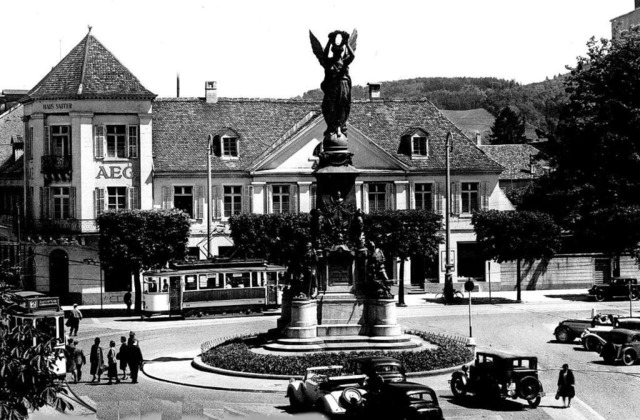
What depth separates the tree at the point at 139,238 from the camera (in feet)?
165

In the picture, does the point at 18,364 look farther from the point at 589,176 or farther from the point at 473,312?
the point at 589,176

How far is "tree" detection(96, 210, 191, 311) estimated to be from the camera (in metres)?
50.3

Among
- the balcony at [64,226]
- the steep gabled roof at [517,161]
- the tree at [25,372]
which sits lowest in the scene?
the tree at [25,372]

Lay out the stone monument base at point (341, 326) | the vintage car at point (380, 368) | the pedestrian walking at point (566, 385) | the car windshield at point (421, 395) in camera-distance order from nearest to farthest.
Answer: the car windshield at point (421, 395), the vintage car at point (380, 368), the pedestrian walking at point (566, 385), the stone monument base at point (341, 326)

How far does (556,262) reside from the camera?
61938 millimetres

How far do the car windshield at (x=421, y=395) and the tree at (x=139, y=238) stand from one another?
30.0 meters

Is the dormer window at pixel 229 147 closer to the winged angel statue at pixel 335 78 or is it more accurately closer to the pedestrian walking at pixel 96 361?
the winged angel statue at pixel 335 78

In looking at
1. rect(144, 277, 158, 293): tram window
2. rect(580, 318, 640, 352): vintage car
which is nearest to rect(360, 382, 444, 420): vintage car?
rect(580, 318, 640, 352): vintage car

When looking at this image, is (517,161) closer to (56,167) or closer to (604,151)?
(604,151)

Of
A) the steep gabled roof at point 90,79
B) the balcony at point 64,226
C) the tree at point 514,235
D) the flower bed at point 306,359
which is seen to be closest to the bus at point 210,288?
the balcony at point 64,226

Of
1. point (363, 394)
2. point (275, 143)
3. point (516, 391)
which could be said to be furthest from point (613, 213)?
point (363, 394)

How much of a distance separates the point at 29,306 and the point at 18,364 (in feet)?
57.2

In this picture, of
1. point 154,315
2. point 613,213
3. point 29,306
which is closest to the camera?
point 29,306

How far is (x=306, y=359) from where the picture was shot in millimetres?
30469
